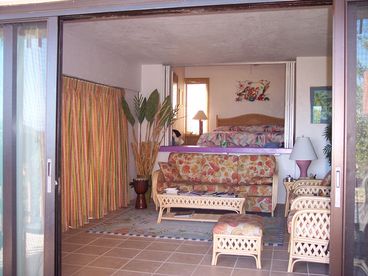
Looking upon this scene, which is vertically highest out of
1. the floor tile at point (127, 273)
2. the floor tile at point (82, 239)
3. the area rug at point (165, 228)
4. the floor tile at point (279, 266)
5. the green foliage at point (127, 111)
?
the green foliage at point (127, 111)

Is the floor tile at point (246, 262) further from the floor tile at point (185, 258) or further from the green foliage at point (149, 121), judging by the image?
the green foliage at point (149, 121)

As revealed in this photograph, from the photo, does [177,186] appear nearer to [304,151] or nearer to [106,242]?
[106,242]

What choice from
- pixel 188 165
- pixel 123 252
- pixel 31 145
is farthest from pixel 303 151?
pixel 31 145

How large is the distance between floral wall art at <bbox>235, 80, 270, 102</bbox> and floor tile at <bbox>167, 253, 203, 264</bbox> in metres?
6.47

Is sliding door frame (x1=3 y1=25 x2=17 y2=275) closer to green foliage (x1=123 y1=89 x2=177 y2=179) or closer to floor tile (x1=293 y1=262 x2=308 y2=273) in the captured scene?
floor tile (x1=293 y1=262 x2=308 y2=273)

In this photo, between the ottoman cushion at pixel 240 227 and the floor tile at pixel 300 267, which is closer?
the floor tile at pixel 300 267

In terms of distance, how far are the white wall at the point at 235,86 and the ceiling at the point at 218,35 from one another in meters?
2.89

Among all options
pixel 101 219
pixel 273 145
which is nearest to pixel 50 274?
pixel 101 219

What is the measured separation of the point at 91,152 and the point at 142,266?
2.50 meters

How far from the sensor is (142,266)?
4.01 m

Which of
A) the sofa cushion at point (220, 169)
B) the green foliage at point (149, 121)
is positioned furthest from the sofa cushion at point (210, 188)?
the green foliage at point (149, 121)

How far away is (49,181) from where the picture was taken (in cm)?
282

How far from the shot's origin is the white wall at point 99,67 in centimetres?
538

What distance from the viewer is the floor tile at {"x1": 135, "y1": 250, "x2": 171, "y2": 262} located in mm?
4254
